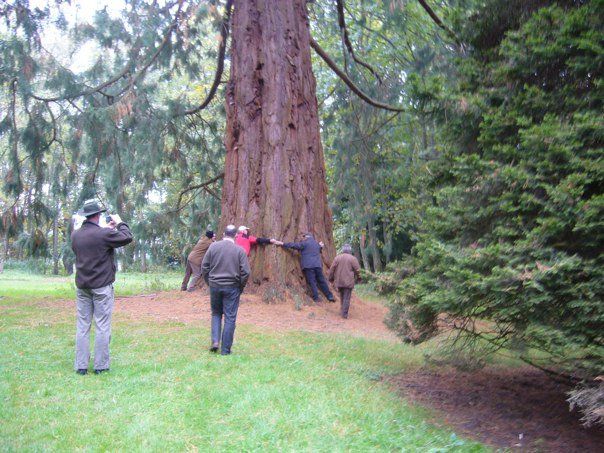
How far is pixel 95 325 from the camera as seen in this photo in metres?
7.12

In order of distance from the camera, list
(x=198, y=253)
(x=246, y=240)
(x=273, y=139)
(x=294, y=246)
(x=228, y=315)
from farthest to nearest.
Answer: (x=198, y=253)
(x=273, y=139)
(x=294, y=246)
(x=246, y=240)
(x=228, y=315)

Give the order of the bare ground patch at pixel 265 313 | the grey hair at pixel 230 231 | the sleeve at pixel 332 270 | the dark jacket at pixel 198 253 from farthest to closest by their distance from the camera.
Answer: the dark jacket at pixel 198 253 → the sleeve at pixel 332 270 → the bare ground patch at pixel 265 313 → the grey hair at pixel 230 231

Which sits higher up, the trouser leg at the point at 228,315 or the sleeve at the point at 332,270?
the sleeve at the point at 332,270

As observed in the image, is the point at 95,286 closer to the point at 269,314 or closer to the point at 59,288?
the point at 269,314

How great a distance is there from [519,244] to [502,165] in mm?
912

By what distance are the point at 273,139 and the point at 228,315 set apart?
18.0 ft

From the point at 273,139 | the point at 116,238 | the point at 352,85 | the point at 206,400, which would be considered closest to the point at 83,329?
Answer: the point at 116,238

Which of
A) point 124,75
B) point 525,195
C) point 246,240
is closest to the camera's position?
point 525,195

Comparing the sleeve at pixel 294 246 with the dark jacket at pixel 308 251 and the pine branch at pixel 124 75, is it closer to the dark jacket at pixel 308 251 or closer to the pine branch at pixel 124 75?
the dark jacket at pixel 308 251

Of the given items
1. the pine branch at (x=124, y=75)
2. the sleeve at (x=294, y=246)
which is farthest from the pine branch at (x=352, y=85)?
the sleeve at (x=294, y=246)

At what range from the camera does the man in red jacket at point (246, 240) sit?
1218cm

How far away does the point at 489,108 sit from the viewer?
6461 mm

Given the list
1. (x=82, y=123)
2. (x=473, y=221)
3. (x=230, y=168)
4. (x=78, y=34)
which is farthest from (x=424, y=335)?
(x=78, y=34)

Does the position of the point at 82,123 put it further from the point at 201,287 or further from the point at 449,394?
the point at 449,394
